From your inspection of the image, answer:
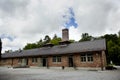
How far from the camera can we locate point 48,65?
33719 mm

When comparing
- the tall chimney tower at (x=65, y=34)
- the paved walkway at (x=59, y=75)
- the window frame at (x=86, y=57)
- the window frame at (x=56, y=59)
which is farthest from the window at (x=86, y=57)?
the paved walkway at (x=59, y=75)

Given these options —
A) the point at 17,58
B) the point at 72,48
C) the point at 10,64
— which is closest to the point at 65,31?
the point at 72,48

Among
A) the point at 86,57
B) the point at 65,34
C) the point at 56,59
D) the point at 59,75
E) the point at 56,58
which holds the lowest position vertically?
the point at 59,75

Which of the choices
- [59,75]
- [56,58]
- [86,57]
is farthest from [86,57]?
[59,75]

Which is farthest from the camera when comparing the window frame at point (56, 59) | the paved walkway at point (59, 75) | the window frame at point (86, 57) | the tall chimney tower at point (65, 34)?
the tall chimney tower at point (65, 34)

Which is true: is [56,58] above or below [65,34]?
below

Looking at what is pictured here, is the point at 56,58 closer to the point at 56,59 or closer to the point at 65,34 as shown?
the point at 56,59

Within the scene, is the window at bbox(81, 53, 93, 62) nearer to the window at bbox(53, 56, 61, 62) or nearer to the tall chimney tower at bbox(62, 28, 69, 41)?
the window at bbox(53, 56, 61, 62)

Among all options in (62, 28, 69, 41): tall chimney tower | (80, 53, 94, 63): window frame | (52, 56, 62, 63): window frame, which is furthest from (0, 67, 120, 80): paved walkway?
(62, 28, 69, 41): tall chimney tower

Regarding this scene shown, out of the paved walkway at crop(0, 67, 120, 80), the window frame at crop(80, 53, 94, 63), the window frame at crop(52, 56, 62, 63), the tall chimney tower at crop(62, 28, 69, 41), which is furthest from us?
the tall chimney tower at crop(62, 28, 69, 41)

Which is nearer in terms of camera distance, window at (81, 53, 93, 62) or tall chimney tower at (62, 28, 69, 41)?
window at (81, 53, 93, 62)

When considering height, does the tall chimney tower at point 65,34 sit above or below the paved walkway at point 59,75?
above

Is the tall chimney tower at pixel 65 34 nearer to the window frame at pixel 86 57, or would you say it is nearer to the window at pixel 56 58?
the window at pixel 56 58

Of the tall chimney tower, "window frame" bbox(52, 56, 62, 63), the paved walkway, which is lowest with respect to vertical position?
the paved walkway
